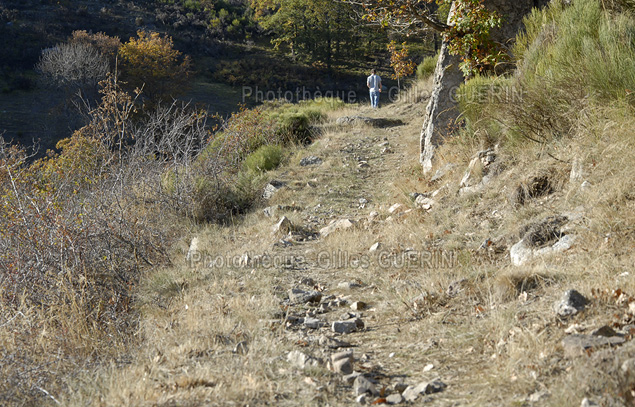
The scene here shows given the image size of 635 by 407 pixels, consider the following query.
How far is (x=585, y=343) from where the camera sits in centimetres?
258

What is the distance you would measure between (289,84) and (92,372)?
118 ft

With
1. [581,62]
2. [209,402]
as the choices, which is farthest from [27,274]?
[581,62]

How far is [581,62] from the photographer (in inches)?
208

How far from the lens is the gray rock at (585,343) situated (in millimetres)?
2555

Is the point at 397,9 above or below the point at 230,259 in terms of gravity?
above

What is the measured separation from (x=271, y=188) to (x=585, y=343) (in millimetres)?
6778

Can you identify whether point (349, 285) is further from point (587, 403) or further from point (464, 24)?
point (464, 24)

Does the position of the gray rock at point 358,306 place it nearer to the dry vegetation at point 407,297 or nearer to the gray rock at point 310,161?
the dry vegetation at point 407,297

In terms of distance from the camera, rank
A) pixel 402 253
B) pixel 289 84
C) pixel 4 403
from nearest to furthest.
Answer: pixel 4 403 → pixel 402 253 → pixel 289 84

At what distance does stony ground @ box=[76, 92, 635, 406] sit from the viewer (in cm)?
267

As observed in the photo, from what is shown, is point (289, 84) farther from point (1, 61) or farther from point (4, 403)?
point (4, 403)

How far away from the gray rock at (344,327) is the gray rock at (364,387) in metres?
0.91

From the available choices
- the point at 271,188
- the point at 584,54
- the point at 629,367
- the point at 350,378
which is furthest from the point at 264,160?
the point at 629,367

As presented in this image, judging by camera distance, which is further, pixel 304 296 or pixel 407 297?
pixel 304 296
